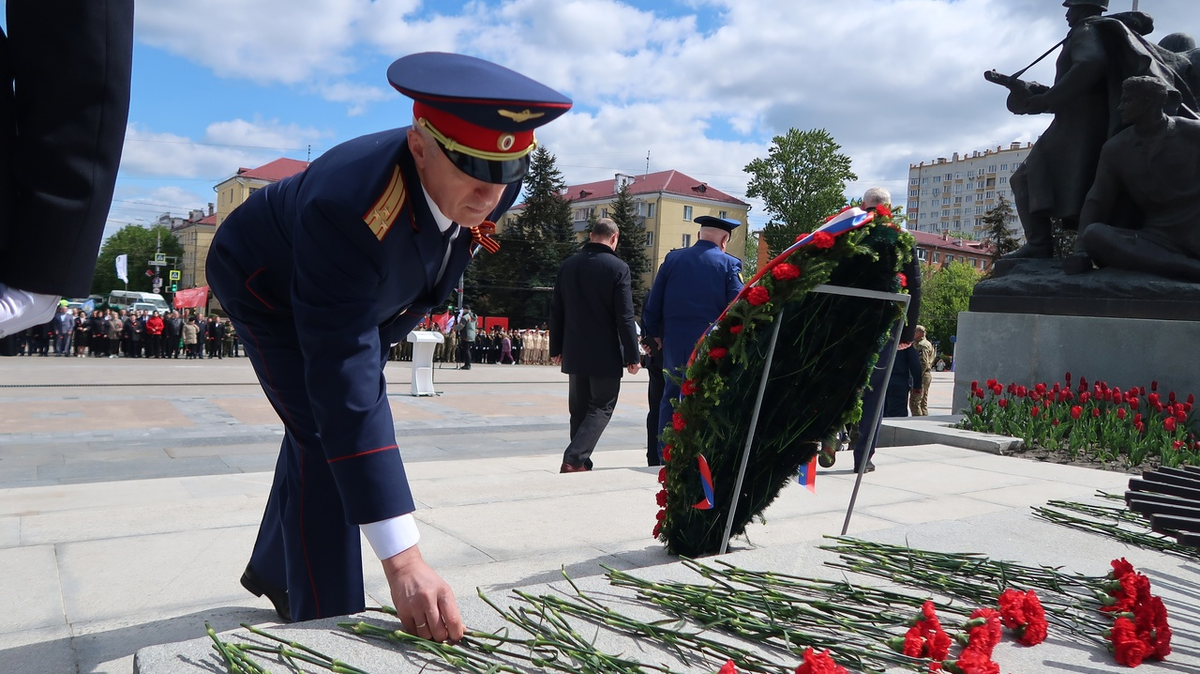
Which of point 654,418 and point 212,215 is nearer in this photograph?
point 654,418

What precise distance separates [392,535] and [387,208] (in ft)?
2.52

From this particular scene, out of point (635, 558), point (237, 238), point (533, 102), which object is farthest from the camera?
point (635, 558)

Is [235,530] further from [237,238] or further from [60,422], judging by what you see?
[60,422]

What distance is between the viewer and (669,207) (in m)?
82.0

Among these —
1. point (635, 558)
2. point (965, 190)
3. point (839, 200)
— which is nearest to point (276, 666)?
point (635, 558)

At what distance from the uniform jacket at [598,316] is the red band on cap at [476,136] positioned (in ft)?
15.5

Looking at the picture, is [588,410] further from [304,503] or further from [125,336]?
[125,336]

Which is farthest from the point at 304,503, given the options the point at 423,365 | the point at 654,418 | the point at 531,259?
the point at 531,259

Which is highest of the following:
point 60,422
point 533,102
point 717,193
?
point 717,193

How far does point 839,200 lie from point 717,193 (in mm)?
32463

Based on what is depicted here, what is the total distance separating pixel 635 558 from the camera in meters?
3.65

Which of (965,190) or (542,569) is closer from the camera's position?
(542,569)

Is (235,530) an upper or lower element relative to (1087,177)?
lower

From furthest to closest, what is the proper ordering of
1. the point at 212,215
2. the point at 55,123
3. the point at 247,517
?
the point at 212,215 < the point at 247,517 < the point at 55,123
